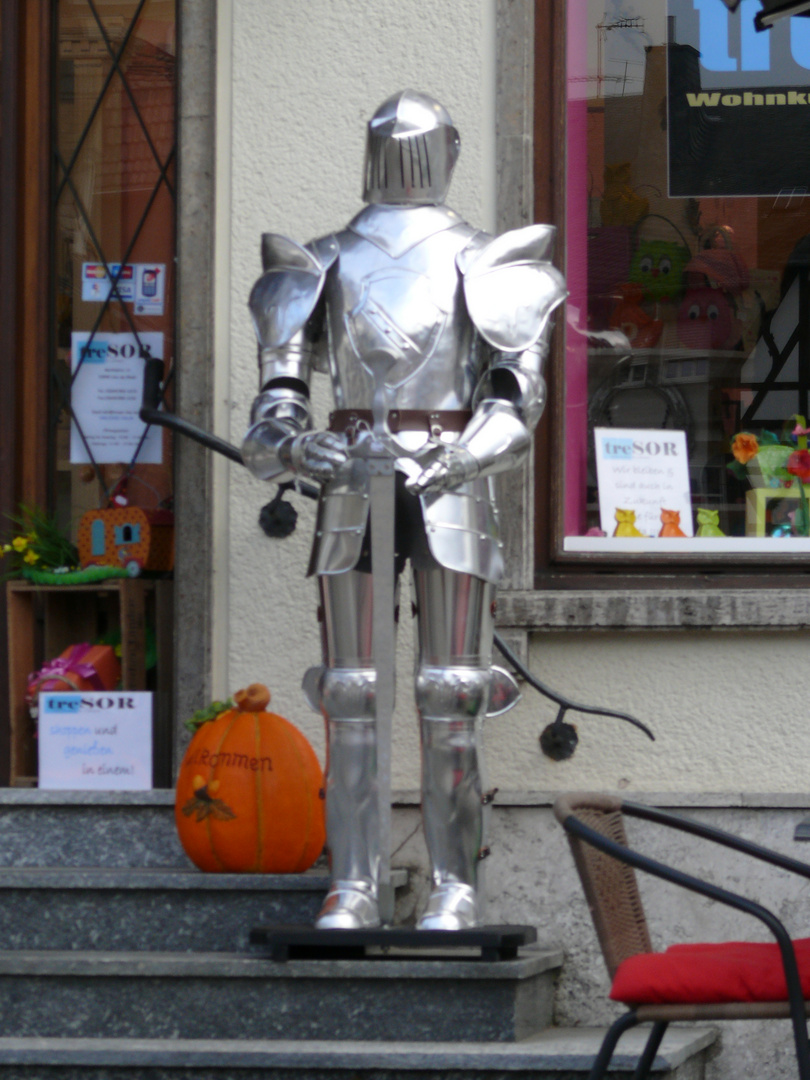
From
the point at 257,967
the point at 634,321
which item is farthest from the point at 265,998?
the point at 634,321

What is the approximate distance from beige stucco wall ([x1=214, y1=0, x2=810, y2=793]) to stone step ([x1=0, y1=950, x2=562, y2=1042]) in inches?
38.1

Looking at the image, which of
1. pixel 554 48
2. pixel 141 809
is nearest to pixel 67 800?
pixel 141 809

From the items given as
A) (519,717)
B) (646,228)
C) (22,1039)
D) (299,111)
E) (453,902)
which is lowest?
(22,1039)

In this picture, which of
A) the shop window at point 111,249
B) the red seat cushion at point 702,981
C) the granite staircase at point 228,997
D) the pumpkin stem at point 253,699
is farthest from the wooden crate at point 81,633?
the red seat cushion at point 702,981

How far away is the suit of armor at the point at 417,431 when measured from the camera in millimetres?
3914

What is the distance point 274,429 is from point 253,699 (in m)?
0.82

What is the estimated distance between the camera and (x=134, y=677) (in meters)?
5.24

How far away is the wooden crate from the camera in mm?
5219

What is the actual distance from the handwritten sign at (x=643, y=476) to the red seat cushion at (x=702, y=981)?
7.90 feet

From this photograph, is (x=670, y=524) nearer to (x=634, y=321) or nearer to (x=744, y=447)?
(x=744, y=447)

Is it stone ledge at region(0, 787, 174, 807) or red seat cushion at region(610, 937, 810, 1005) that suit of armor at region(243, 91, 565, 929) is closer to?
stone ledge at region(0, 787, 174, 807)

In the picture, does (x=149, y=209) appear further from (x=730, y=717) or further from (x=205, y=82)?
(x=730, y=717)

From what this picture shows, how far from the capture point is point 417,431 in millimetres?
3980

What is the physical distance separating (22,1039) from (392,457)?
1.63m
